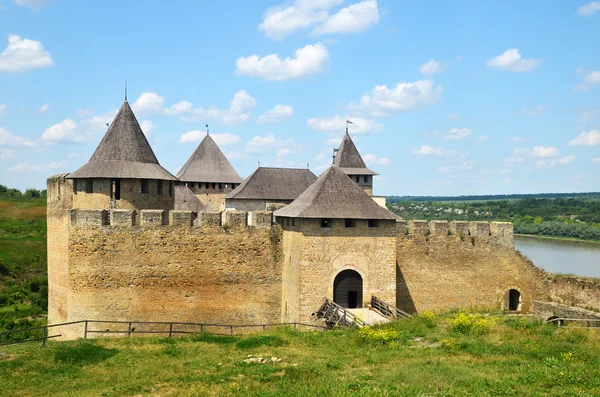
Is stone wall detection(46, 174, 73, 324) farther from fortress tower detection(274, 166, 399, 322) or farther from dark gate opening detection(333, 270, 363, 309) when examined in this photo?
dark gate opening detection(333, 270, 363, 309)

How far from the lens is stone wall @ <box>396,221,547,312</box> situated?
1689 cm

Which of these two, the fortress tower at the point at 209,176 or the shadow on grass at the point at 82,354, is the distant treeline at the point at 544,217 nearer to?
the fortress tower at the point at 209,176

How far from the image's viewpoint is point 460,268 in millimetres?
17312

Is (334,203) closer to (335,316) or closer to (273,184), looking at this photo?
(335,316)

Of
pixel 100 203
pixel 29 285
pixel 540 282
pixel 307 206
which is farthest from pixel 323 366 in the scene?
pixel 29 285

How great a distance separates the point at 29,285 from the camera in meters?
34.5

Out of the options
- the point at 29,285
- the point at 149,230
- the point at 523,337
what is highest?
the point at 149,230

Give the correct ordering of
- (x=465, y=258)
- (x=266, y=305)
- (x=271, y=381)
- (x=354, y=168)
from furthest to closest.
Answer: (x=354, y=168) → (x=465, y=258) → (x=266, y=305) → (x=271, y=381)

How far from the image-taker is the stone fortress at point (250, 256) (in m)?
14.6

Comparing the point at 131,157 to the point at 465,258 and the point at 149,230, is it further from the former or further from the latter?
the point at 465,258

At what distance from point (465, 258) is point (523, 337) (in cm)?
676

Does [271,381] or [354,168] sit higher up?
[354,168]

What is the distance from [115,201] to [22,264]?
93.9ft

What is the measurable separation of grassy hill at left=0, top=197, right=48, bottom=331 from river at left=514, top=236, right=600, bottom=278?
29.7m
